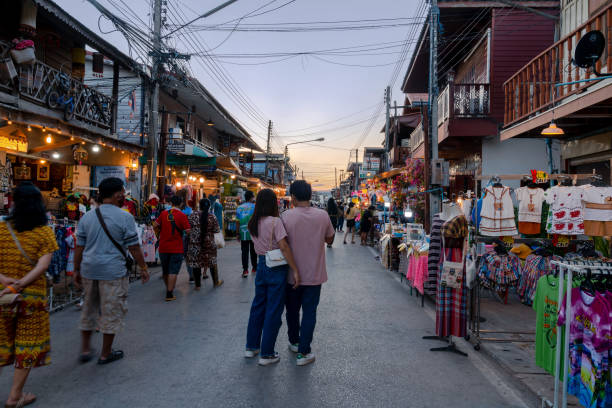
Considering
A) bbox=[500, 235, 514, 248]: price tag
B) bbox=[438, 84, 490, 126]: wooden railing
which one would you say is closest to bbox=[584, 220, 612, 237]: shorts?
bbox=[500, 235, 514, 248]: price tag

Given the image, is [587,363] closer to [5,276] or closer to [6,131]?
[5,276]

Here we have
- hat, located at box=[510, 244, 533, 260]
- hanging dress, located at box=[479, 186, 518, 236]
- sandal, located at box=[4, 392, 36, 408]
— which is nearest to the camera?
sandal, located at box=[4, 392, 36, 408]

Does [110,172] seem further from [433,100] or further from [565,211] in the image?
[565,211]

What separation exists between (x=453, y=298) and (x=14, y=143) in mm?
10226

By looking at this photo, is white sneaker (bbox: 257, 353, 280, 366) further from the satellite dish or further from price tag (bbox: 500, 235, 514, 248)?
the satellite dish

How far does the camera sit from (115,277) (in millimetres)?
4242

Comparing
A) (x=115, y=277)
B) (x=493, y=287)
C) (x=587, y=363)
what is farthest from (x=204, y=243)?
(x=587, y=363)

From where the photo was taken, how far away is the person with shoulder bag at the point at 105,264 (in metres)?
4.21

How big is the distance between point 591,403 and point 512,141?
11.9 m

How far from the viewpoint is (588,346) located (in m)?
3.04

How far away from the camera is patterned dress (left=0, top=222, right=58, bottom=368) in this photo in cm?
329

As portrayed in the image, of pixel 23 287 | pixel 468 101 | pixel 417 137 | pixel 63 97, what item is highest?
pixel 468 101

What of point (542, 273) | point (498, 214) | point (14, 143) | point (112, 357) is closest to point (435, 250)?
point (542, 273)

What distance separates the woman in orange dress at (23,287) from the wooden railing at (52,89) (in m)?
6.37
